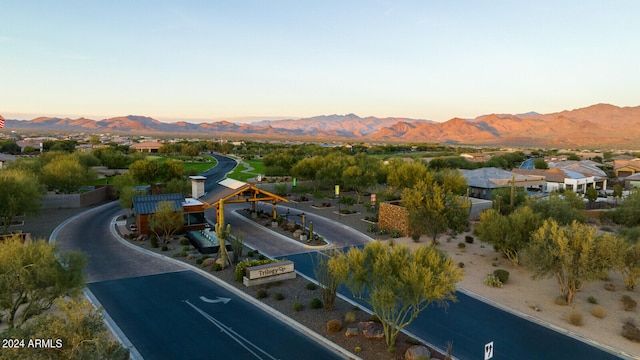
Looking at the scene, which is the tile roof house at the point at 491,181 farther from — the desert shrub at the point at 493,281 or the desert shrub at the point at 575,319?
the desert shrub at the point at 575,319

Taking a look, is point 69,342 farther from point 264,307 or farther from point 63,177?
point 63,177

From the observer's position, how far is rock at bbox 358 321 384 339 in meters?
17.7

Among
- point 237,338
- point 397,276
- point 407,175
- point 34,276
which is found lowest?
point 237,338

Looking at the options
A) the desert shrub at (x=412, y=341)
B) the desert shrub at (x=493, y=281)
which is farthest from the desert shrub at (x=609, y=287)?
the desert shrub at (x=412, y=341)

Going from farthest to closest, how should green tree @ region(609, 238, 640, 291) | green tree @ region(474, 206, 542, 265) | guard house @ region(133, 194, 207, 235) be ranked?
guard house @ region(133, 194, 207, 235)
green tree @ region(474, 206, 542, 265)
green tree @ region(609, 238, 640, 291)

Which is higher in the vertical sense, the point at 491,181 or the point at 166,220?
the point at 491,181

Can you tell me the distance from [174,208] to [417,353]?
25.9 m

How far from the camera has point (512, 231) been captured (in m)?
28.4

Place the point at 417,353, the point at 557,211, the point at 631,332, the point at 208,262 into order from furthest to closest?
the point at 557,211 → the point at 208,262 → the point at 631,332 → the point at 417,353

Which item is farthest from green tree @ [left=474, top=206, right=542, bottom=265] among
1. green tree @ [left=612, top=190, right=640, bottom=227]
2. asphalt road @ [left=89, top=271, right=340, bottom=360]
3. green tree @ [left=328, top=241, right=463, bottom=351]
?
green tree @ [left=612, top=190, right=640, bottom=227]

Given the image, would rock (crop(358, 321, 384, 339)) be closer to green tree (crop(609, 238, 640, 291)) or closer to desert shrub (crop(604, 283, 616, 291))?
green tree (crop(609, 238, 640, 291))

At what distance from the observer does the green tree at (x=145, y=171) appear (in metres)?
57.6

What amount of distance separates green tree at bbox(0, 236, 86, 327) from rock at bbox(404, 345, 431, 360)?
13.7 meters

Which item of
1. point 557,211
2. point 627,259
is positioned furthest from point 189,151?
point 627,259
